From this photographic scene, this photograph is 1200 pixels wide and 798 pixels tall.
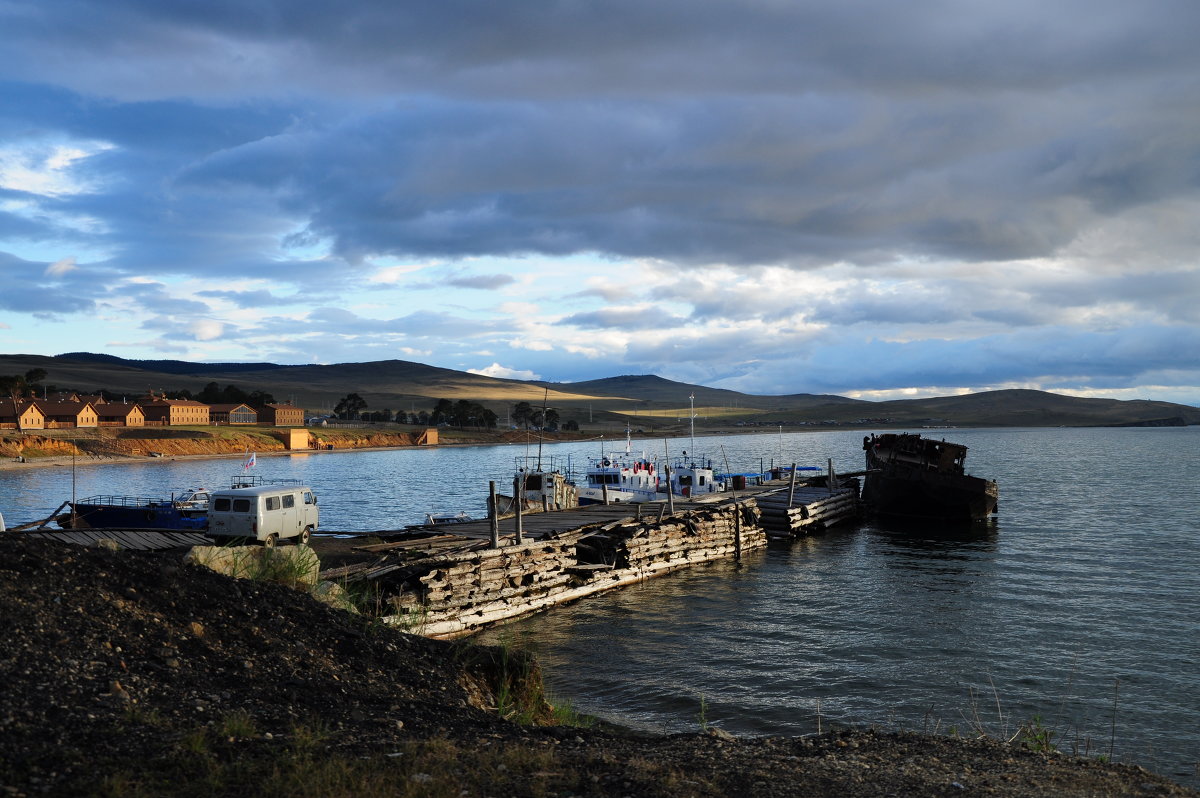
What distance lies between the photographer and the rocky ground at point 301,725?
8.09 metres

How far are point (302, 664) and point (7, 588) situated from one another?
3922 mm

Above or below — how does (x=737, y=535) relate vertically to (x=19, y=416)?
below

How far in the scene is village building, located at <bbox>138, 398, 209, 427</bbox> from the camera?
172 metres

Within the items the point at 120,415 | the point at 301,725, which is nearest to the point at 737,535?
the point at 301,725

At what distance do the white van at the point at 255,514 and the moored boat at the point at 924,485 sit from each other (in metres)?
44.0

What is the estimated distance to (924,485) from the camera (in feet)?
196

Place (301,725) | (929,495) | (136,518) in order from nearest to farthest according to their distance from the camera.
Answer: (301,725)
(136,518)
(929,495)

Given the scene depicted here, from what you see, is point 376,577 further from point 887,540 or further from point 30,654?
point 887,540

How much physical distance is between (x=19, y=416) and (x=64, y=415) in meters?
12.6

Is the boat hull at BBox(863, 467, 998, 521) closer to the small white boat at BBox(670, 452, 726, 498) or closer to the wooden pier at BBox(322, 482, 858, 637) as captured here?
the wooden pier at BBox(322, 482, 858, 637)

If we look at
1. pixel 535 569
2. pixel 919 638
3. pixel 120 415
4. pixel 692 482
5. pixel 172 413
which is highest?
pixel 172 413

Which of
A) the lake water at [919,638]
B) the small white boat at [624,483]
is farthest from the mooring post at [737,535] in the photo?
the small white boat at [624,483]

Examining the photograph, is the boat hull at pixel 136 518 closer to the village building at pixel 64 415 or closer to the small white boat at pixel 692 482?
the small white boat at pixel 692 482

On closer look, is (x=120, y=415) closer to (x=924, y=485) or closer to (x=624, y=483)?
(x=624, y=483)
